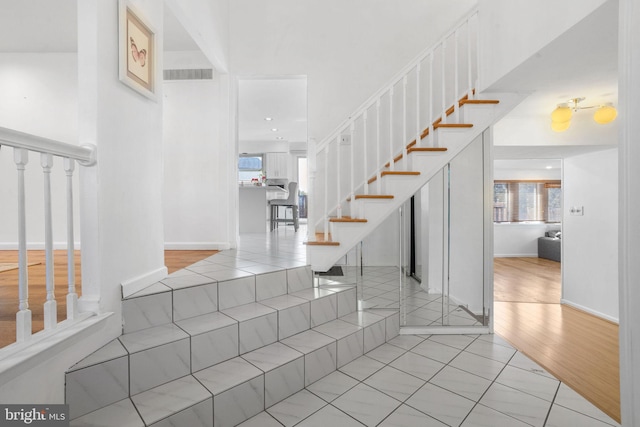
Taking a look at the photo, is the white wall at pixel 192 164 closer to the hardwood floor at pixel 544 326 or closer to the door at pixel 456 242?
the hardwood floor at pixel 544 326

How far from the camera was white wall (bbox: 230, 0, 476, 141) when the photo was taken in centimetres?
418

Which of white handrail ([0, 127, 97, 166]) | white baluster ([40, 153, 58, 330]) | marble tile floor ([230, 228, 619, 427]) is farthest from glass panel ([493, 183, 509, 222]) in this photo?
white baluster ([40, 153, 58, 330])

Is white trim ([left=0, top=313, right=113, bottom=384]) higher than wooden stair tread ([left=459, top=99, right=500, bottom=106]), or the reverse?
wooden stair tread ([left=459, top=99, right=500, bottom=106])

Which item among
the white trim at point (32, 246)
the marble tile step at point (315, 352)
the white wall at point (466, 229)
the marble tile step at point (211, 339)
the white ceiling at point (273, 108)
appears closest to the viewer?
the marble tile step at point (211, 339)

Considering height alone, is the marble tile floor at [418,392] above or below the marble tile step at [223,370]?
below

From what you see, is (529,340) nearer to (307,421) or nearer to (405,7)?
(307,421)

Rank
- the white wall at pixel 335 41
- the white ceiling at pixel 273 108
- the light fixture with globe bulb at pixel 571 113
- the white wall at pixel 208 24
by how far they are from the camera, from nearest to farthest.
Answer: the white wall at pixel 208 24 → the light fixture with globe bulb at pixel 571 113 → the white wall at pixel 335 41 → the white ceiling at pixel 273 108

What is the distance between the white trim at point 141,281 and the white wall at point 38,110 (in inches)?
104

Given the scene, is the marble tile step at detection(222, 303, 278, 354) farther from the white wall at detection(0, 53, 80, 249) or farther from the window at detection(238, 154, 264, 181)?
the window at detection(238, 154, 264, 181)

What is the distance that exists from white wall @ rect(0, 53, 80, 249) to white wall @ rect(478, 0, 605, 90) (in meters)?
4.67

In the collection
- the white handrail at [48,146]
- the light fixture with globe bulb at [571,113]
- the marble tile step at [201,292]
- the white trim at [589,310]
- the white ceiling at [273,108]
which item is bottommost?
the white trim at [589,310]

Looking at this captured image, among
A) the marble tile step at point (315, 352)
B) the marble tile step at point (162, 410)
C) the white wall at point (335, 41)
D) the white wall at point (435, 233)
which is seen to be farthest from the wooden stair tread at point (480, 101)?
the marble tile step at point (162, 410)

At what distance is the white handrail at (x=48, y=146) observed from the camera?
1.18m

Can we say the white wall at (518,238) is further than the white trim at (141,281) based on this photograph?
Yes
